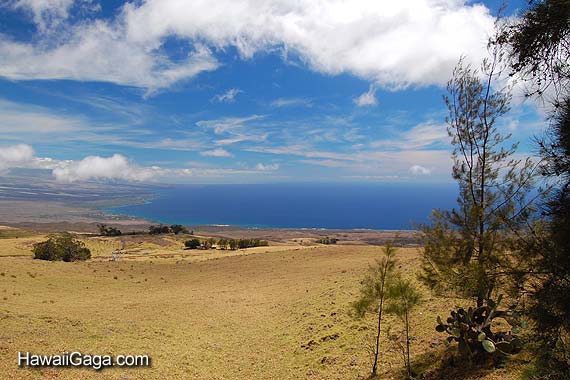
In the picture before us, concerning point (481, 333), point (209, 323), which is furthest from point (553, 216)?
point (209, 323)

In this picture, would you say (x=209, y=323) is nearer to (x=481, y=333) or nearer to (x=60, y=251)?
(x=481, y=333)

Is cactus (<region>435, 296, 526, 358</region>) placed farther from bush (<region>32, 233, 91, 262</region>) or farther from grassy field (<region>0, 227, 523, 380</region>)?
bush (<region>32, 233, 91, 262</region>)

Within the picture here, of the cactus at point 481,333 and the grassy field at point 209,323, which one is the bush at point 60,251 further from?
the cactus at point 481,333

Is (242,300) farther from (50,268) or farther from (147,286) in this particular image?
(50,268)

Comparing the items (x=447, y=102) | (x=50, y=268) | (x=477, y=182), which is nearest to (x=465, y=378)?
(x=477, y=182)

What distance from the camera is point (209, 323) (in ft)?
55.5

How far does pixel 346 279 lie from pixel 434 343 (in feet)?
39.3

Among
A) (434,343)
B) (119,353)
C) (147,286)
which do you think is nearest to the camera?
(434,343)

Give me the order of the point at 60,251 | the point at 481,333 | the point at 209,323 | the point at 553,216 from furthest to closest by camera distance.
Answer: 1. the point at 60,251
2. the point at 209,323
3. the point at 481,333
4. the point at 553,216

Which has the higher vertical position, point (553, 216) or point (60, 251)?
point (553, 216)

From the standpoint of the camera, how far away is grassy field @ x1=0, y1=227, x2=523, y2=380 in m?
10.8

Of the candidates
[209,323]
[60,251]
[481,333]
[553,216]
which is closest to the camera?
[553,216]

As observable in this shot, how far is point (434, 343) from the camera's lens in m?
10.4

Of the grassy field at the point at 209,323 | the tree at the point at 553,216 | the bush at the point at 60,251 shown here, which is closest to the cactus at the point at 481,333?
the grassy field at the point at 209,323
